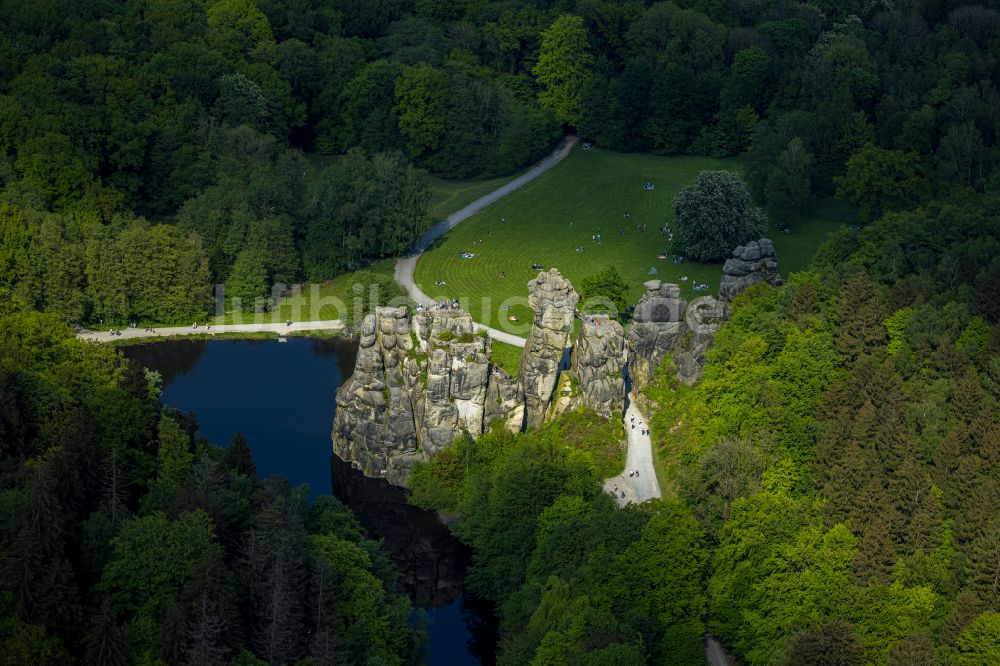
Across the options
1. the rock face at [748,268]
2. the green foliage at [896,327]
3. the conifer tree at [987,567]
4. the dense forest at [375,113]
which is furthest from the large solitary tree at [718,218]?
the conifer tree at [987,567]

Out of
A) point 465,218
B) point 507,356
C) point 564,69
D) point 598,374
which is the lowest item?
point 465,218

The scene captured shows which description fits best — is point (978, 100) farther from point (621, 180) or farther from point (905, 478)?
point (905, 478)

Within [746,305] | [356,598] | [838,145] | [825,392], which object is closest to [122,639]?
[356,598]

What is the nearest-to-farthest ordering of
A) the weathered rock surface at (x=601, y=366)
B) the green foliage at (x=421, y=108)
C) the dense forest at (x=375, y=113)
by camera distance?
the weathered rock surface at (x=601, y=366) < the dense forest at (x=375, y=113) < the green foliage at (x=421, y=108)

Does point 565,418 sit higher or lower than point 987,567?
lower

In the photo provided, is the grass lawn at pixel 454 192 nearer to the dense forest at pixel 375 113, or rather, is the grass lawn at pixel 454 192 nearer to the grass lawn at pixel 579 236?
the dense forest at pixel 375 113

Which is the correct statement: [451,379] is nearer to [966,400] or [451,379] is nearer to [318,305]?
[318,305]

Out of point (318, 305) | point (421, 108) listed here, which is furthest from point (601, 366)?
point (421, 108)

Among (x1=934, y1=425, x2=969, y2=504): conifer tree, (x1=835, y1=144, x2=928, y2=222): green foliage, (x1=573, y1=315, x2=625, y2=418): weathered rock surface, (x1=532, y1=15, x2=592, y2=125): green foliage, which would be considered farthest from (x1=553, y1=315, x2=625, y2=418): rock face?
(x1=532, y1=15, x2=592, y2=125): green foliage
